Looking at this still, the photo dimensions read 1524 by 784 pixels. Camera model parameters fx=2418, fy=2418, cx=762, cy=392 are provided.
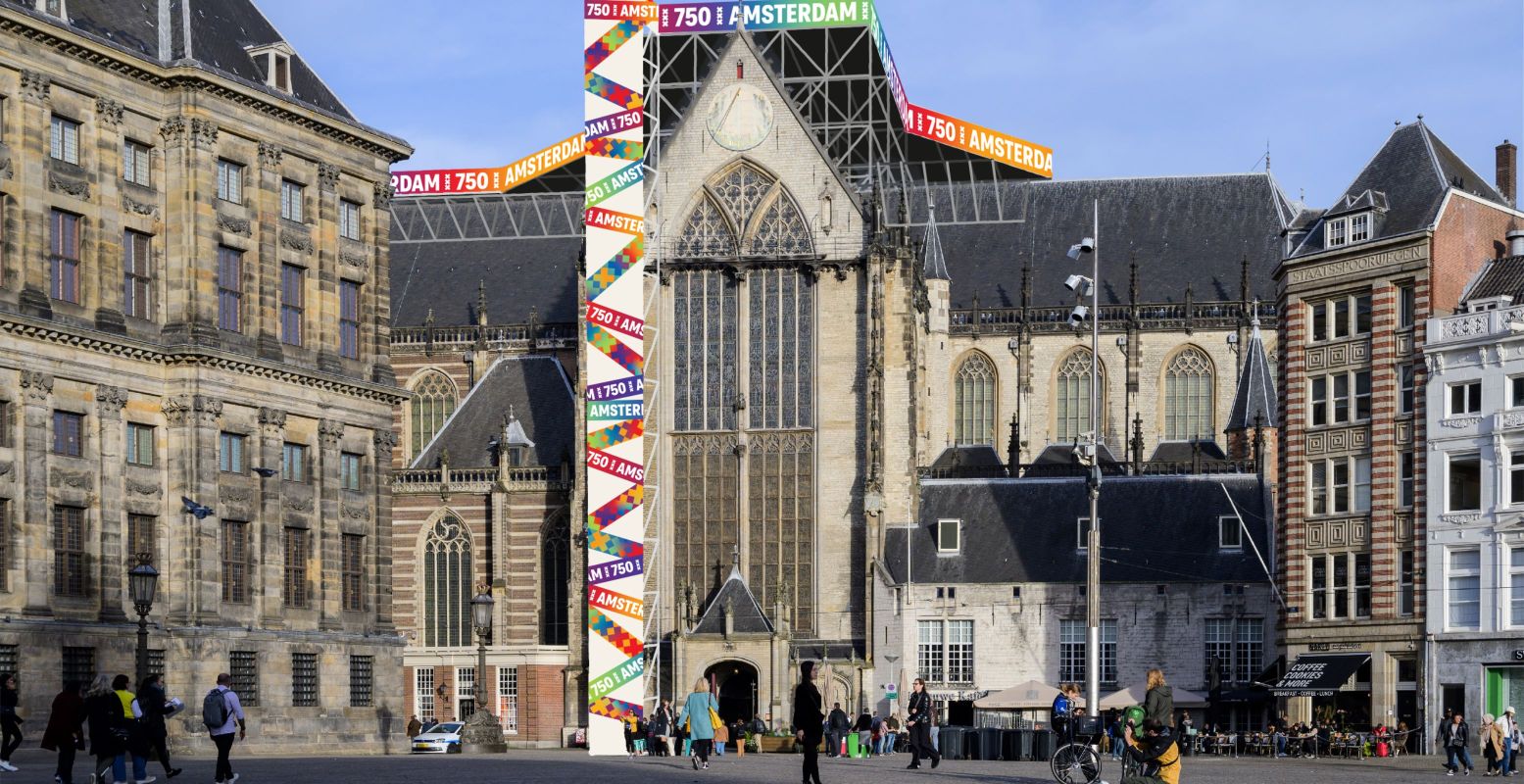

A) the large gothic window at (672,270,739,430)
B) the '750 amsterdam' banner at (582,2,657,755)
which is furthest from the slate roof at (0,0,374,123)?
the large gothic window at (672,270,739,430)

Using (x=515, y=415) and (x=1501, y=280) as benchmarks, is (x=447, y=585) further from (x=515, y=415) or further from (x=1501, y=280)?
(x=1501, y=280)

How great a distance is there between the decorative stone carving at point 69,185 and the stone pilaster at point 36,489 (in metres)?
3.99

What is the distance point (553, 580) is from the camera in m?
82.4

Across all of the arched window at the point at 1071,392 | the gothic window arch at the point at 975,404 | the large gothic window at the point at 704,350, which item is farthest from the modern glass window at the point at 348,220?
the arched window at the point at 1071,392

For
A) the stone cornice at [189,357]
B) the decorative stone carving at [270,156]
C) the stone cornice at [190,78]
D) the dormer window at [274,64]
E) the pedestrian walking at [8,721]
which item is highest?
the dormer window at [274,64]

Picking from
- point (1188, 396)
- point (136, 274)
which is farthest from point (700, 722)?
point (1188, 396)

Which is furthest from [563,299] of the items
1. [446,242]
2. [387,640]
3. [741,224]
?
[387,640]

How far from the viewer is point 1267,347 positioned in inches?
3433

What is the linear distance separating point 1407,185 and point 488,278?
141 ft

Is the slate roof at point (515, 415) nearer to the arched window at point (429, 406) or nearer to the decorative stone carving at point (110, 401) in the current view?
the arched window at point (429, 406)

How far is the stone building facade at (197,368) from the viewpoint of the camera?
50.0 m

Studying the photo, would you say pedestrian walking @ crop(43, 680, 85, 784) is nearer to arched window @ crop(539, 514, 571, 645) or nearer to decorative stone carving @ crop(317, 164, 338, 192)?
decorative stone carving @ crop(317, 164, 338, 192)

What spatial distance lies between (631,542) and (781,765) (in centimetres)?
2751

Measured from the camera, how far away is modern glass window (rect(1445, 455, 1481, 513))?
59.8 m
